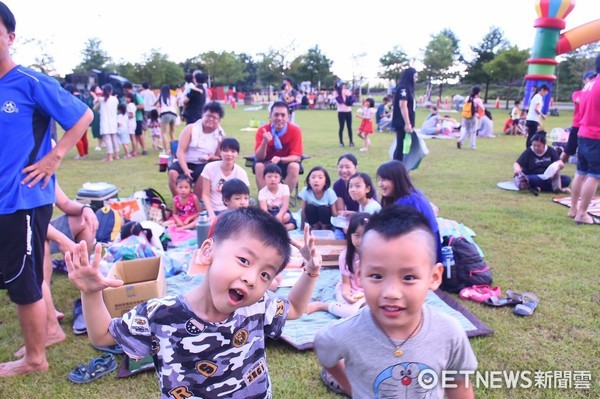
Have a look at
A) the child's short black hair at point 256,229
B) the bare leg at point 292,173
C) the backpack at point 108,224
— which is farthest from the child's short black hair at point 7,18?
the bare leg at point 292,173

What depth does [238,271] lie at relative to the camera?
1.44 m

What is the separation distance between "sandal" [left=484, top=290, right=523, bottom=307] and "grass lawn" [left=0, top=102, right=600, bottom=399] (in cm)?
8

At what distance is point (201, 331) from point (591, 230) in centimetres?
587

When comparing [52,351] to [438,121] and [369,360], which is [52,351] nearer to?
[369,360]

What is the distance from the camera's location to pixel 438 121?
1733 cm

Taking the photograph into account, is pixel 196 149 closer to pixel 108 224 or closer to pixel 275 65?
pixel 108 224

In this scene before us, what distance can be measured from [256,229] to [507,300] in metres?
3.07

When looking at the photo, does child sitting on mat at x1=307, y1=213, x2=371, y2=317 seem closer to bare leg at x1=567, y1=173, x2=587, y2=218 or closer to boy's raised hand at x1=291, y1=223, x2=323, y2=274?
boy's raised hand at x1=291, y1=223, x2=323, y2=274

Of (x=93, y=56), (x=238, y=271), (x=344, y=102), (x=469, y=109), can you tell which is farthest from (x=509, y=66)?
(x=93, y=56)

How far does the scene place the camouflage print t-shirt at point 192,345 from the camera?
155 centimetres

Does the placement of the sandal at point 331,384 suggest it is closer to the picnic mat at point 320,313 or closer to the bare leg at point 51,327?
the picnic mat at point 320,313

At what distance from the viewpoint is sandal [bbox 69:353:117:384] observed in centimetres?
282

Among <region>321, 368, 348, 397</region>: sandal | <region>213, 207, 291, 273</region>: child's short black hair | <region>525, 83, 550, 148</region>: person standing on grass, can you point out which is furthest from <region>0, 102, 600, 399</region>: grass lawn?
<region>525, 83, 550, 148</region>: person standing on grass

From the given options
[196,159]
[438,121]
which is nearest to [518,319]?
[196,159]
